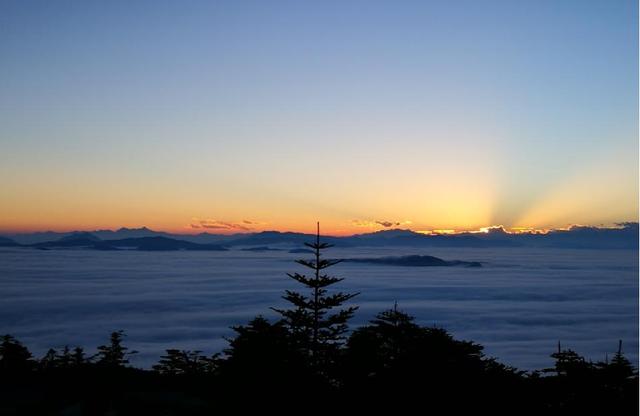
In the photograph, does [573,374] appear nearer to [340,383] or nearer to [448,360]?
[448,360]

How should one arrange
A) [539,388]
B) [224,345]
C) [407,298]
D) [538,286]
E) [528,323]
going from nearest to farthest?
[539,388]
[224,345]
[528,323]
[407,298]
[538,286]

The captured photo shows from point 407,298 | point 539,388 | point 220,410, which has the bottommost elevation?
point 407,298

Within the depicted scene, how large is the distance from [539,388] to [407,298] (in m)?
145

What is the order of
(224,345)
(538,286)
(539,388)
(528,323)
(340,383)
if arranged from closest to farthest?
1. (340,383)
2. (539,388)
3. (224,345)
4. (528,323)
5. (538,286)

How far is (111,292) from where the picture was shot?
15300cm

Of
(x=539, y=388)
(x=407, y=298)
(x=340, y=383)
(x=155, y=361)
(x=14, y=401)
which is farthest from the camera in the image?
(x=407, y=298)

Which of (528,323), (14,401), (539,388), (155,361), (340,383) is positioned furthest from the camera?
(528,323)

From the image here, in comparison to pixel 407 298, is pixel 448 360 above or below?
above

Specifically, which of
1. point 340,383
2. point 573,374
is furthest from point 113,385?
point 573,374

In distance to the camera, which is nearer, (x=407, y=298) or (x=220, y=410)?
(x=220, y=410)

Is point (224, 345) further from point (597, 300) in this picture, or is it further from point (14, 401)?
point (597, 300)

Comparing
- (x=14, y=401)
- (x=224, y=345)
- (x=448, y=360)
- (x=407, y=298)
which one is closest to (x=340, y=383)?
(x=448, y=360)

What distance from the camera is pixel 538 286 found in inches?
7421

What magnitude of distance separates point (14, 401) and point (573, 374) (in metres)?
8.85
